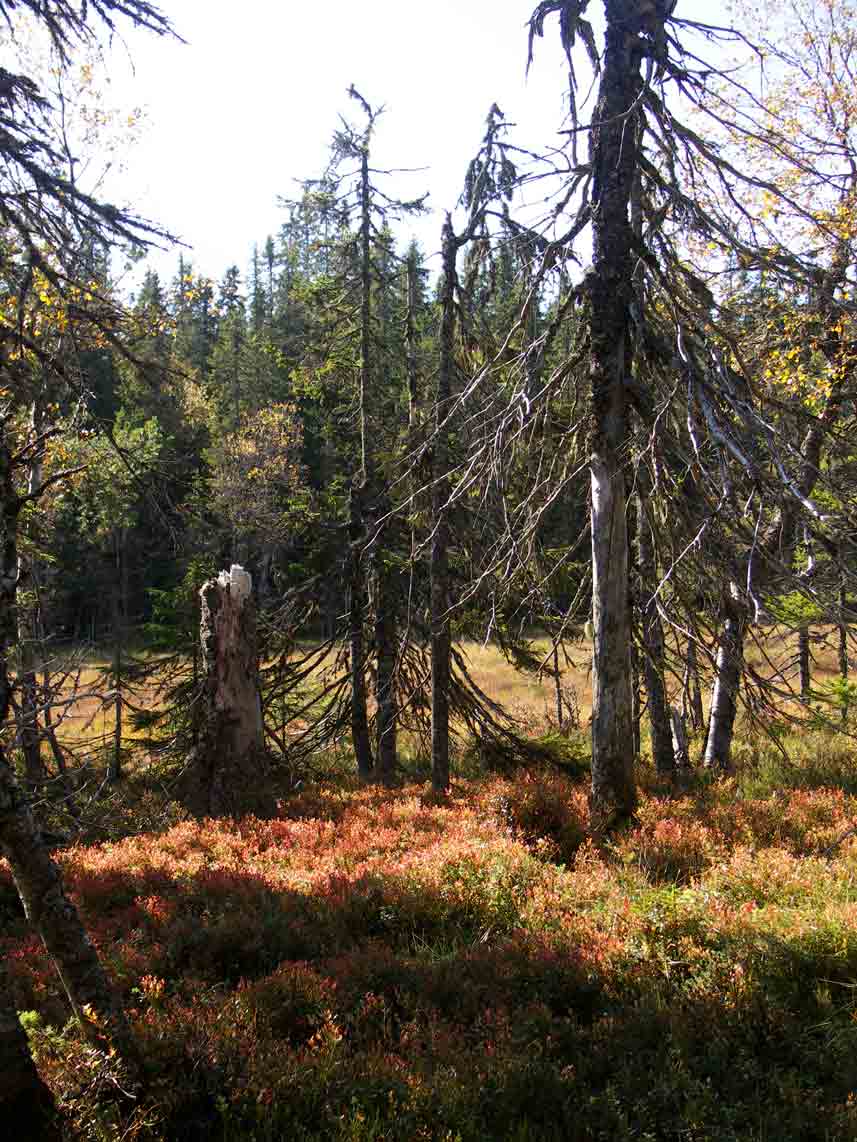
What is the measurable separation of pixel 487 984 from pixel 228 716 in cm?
651

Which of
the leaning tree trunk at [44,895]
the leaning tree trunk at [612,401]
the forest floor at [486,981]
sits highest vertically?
the leaning tree trunk at [612,401]

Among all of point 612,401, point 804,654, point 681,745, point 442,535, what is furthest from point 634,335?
point 804,654

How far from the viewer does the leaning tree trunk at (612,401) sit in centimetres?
707

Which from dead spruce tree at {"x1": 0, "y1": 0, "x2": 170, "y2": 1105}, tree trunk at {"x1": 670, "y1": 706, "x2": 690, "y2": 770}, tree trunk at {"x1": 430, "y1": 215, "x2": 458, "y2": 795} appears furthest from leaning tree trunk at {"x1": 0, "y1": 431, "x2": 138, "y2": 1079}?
tree trunk at {"x1": 670, "y1": 706, "x2": 690, "y2": 770}

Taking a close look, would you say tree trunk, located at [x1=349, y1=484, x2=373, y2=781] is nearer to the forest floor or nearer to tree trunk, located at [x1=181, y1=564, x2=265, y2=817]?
tree trunk, located at [x1=181, y1=564, x2=265, y2=817]

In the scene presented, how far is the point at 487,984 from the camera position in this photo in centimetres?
511

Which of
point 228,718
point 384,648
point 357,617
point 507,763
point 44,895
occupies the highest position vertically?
point 357,617

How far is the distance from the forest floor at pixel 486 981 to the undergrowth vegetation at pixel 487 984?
18 mm

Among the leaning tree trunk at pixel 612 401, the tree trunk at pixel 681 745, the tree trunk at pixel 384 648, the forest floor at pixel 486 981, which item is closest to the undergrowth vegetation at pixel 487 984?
the forest floor at pixel 486 981

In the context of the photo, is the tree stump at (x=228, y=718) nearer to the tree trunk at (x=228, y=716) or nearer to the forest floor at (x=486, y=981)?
the tree trunk at (x=228, y=716)

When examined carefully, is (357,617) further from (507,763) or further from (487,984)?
(487,984)

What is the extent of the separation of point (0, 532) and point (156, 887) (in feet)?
15.4

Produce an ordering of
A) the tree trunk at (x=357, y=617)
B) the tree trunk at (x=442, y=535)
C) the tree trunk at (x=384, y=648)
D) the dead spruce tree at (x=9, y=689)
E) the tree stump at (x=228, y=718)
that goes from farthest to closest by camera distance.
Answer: the tree trunk at (x=357, y=617) → the tree trunk at (x=384, y=648) → the tree trunk at (x=442, y=535) → the tree stump at (x=228, y=718) → the dead spruce tree at (x=9, y=689)

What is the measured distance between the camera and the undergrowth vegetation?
3.98 meters
